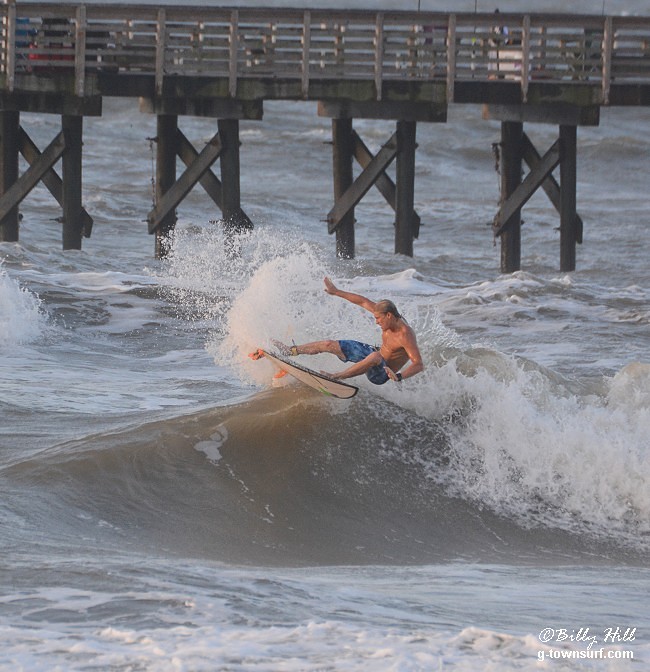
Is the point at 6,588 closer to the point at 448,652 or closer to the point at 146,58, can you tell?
the point at 448,652

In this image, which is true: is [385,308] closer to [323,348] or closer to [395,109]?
[323,348]

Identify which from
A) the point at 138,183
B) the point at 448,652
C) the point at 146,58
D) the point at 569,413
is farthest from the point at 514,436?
the point at 138,183

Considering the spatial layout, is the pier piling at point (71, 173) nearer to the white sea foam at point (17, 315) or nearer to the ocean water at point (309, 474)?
the ocean water at point (309, 474)

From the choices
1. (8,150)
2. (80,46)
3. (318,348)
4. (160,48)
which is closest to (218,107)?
(160,48)

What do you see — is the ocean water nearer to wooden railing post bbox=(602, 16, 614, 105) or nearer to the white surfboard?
the white surfboard

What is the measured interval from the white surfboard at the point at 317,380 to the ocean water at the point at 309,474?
32cm

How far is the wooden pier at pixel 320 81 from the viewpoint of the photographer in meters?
16.5

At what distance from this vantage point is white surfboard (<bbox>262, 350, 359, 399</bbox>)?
9.88m

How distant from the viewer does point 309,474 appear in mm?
9672

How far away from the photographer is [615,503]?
31.5 feet

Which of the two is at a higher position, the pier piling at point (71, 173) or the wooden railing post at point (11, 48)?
the wooden railing post at point (11, 48)

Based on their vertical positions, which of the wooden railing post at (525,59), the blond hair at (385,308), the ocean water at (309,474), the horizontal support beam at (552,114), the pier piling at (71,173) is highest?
the wooden railing post at (525,59)

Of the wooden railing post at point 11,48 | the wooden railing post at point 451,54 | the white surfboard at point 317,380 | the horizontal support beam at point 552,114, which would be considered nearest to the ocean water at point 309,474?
the white surfboard at point 317,380

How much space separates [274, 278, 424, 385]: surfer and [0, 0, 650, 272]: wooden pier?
6.83m
